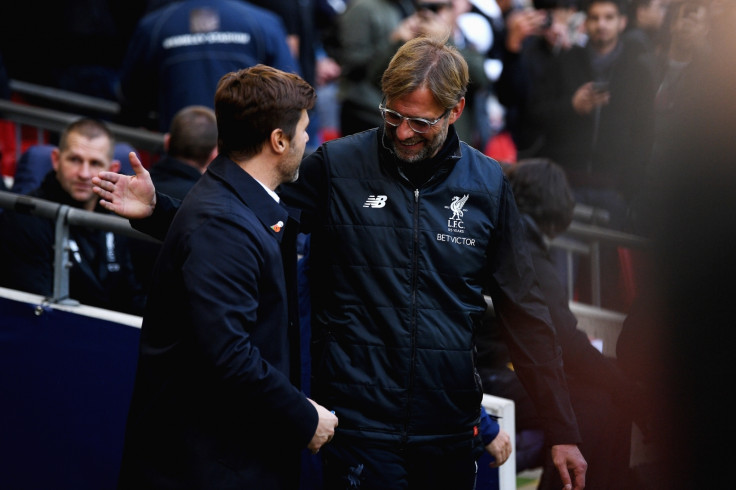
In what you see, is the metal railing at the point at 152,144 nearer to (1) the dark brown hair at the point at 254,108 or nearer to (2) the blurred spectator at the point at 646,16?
(2) the blurred spectator at the point at 646,16

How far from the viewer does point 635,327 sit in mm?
4039

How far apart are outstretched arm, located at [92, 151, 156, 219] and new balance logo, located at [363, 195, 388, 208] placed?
2.35ft

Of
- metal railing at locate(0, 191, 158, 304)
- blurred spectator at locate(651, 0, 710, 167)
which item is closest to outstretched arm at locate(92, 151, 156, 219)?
metal railing at locate(0, 191, 158, 304)

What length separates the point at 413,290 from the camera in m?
3.38

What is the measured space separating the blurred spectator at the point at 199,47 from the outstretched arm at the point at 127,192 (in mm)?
3785

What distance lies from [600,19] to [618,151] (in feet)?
4.31

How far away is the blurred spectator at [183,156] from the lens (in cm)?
559

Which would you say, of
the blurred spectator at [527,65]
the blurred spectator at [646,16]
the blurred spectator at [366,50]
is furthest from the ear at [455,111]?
the blurred spectator at [646,16]

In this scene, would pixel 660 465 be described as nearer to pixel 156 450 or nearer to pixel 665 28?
pixel 156 450

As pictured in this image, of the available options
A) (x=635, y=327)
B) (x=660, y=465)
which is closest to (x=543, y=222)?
(x=635, y=327)

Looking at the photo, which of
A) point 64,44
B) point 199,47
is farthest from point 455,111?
point 64,44

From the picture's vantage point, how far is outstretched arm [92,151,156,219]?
11.0ft

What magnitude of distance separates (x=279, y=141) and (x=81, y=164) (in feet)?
9.40

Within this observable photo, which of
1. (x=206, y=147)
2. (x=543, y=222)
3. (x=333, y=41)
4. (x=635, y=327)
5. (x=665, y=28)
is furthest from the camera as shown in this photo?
(x=333, y=41)
